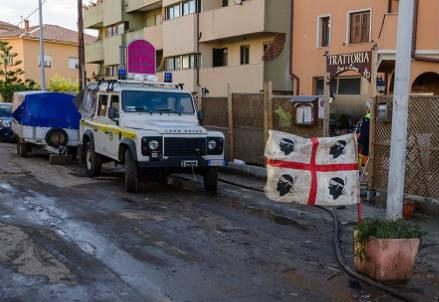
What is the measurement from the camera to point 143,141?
1067cm

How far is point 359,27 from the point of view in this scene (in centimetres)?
2181

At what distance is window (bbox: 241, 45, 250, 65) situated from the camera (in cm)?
2794

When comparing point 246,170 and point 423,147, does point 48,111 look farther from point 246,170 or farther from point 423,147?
point 423,147

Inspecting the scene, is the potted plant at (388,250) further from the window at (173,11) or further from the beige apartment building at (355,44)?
the window at (173,11)

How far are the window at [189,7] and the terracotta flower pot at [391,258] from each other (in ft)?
87.3

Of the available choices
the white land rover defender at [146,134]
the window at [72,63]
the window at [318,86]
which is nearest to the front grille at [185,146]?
the white land rover defender at [146,134]

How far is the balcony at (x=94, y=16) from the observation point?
1765 inches

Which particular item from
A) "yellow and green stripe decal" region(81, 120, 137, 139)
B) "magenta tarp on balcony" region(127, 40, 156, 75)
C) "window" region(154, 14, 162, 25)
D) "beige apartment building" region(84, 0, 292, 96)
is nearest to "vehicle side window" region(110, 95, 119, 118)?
"yellow and green stripe decal" region(81, 120, 137, 139)

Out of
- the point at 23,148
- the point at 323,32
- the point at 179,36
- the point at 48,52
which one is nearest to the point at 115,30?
the point at 179,36

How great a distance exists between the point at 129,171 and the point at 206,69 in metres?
18.9

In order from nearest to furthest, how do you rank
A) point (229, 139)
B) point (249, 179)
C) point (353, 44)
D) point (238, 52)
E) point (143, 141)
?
point (143, 141)
point (249, 179)
point (229, 139)
point (353, 44)
point (238, 52)

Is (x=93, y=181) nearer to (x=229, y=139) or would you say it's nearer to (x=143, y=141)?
(x=143, y=141)

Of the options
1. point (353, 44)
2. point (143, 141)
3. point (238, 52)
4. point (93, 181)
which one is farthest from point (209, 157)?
point (238, 52)

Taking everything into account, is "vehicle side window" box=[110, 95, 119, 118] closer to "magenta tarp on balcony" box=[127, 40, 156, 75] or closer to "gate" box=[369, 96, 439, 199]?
"magenta tarp on balcony" box=[127, 40, 156, 75]
